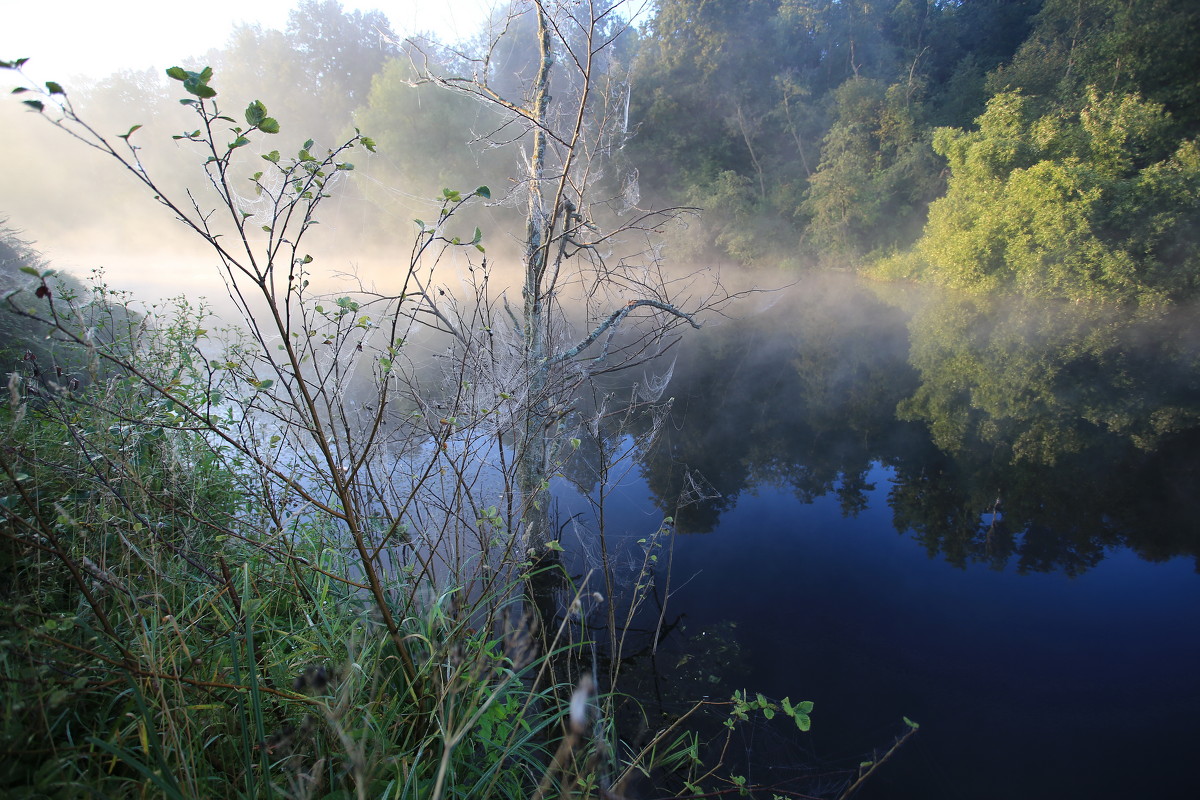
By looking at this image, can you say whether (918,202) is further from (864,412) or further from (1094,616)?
(1094,616)

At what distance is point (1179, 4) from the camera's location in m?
13.2

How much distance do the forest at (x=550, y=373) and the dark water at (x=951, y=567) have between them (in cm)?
9

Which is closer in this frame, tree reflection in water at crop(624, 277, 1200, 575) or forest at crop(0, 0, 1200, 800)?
forest at crop(0, 0, 1200, 800)

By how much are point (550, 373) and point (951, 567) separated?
13.3 ft

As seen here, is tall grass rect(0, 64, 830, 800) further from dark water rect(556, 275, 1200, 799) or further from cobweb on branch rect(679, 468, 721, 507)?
cobweb on branch rect(679, 468, 721, 507)

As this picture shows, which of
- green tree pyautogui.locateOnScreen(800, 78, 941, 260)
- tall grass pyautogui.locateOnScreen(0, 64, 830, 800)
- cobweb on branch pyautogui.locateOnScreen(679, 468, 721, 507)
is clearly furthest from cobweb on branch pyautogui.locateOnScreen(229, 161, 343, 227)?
green tree pyautogui.locateOnScreen(800, 78, 941, 260)

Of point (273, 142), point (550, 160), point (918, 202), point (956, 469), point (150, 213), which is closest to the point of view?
point (956, 469)

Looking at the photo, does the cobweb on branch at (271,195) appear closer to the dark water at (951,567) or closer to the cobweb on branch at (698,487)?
the dark water at (951,567)

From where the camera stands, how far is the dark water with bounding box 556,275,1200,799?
325 cm

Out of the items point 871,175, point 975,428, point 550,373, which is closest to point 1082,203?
point 975,428

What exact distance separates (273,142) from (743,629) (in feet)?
107

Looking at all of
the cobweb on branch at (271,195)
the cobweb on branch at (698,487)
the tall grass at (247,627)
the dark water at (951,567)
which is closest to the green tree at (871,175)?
the dark water at (951,567)

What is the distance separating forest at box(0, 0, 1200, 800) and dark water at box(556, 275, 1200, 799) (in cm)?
9

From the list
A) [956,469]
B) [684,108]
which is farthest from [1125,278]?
[684,108]
